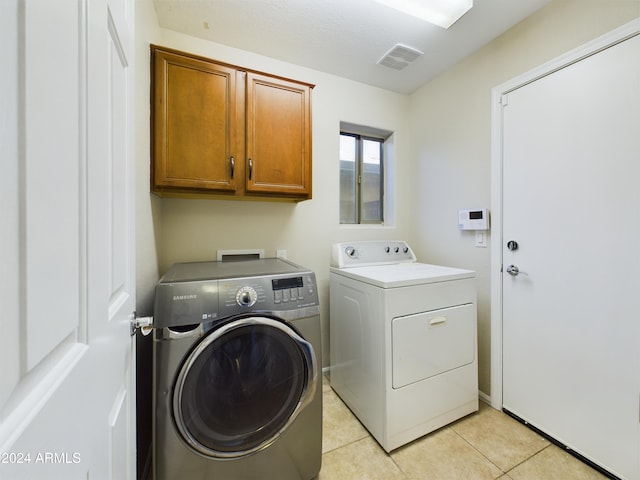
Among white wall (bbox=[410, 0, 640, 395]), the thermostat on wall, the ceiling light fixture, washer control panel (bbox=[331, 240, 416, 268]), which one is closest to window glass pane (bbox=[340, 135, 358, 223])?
washer control panel (bbox=[331, 240, 416, 268])

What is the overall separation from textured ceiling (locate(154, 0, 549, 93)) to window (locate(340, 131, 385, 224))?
2.11ft

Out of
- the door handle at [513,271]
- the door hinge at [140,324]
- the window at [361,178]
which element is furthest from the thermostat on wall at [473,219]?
the door hinge at [140,324]

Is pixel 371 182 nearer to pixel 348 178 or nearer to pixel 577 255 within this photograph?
pixel 348 178

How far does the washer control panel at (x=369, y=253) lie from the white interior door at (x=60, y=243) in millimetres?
1544

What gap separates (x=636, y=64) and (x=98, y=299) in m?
2.27

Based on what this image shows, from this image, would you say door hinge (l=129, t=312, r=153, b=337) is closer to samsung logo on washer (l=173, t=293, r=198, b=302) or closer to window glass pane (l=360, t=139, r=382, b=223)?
samsung logo on washer (l=173, t=293, r=198, b=302)

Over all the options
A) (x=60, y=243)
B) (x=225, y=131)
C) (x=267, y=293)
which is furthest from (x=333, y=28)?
(x=60, y=243)

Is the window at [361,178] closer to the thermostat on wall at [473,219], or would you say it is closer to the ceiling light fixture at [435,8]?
the thermostat on wall at [473,219]

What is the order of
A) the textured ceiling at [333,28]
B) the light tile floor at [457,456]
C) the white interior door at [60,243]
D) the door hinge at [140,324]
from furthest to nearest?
the textured ceiling at [333,28] → the light tile floor at [457,456] → the door hinge at [140,324] → the white interior door at [60,243]

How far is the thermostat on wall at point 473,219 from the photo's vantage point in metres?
1.82

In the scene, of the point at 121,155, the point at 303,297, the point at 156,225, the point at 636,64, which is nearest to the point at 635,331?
the point at 636,64

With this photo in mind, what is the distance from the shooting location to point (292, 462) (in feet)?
3.92

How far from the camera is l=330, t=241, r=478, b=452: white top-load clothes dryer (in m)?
1.43

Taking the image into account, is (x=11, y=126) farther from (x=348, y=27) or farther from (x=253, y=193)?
(x=348, y=27)
